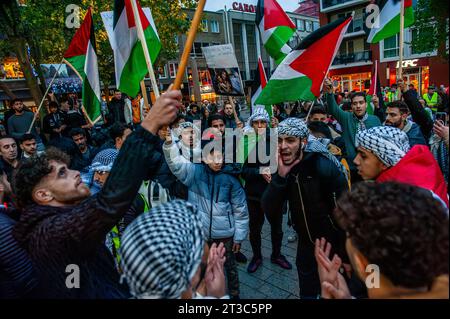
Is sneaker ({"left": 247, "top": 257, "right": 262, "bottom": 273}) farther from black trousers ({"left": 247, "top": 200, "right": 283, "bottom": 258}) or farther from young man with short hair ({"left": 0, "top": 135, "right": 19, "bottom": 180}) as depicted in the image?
young man with short hair ({"left": 0, "top": 135, "right": 19, "bottom": 180})

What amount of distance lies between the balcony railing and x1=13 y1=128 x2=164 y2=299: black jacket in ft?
117

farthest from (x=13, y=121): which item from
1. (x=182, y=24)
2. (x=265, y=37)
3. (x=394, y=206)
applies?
(x=182, y=24)

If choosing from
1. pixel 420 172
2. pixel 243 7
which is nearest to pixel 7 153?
pixel 420 172

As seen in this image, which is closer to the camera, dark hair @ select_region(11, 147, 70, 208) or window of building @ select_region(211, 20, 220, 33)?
dark hair @ select_region(11, 147, 70, 208)

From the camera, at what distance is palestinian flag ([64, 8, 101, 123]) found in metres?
4.01

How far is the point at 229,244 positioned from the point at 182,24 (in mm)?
14468

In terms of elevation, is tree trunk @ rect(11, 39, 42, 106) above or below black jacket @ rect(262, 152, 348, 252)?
above

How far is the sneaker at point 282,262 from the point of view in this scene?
152 inches

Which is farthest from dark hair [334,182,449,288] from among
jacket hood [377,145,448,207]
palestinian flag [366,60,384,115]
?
palestinian flag [366,60,384,115]

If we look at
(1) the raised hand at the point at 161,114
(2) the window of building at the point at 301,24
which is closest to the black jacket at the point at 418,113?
(1) the raised hand at the point at 161,114

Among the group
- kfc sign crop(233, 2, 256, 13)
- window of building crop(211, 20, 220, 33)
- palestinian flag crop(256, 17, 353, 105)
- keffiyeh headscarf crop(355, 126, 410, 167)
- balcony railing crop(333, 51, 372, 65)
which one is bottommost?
keffiyeh headscarf crop(355, 126, 410, 167)

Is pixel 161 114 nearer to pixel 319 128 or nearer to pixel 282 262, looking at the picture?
pixel 282 262

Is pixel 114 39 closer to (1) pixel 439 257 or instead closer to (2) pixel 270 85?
(2) pixel 270 85

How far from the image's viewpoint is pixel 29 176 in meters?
1.68
